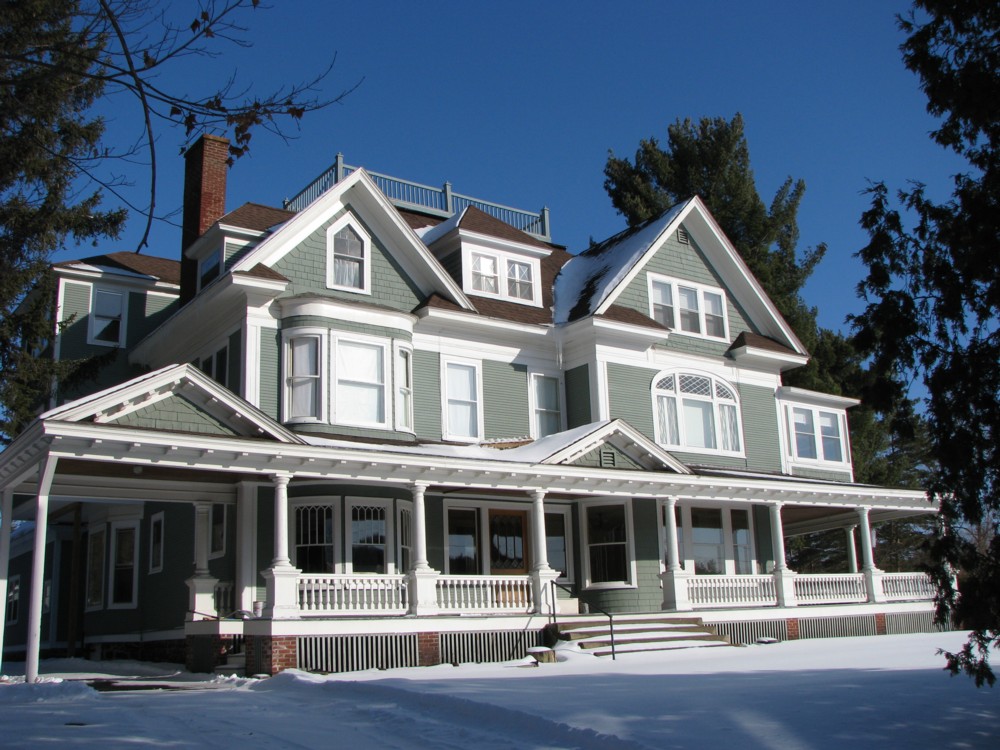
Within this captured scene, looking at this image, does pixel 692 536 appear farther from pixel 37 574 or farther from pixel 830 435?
pixel 37 574

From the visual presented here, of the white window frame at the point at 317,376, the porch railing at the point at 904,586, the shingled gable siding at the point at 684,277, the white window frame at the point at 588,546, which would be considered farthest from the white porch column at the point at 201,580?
the porch railing at the point at 904,586

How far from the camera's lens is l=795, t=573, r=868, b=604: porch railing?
75.5ft

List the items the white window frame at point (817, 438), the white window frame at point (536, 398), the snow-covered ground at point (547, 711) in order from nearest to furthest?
the snow-covered ground at point (547, 711)
the white window frame at point (536, 398)
the white window frame at point (817, 438)

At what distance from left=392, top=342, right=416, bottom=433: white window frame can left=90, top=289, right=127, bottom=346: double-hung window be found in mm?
8283

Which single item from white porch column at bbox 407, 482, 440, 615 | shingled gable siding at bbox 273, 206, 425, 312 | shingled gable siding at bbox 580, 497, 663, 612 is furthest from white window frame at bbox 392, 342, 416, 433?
shingled gable siding at bbox 580, 497, 663, 612

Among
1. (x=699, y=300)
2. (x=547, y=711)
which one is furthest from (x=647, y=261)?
(x=547, y=711)

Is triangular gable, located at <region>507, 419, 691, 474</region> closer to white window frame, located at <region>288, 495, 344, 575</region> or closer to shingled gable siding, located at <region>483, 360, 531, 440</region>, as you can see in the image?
shingled gable siding, located at <region>483, 360, 531, 440</region>

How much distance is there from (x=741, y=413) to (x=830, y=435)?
4.04 metres

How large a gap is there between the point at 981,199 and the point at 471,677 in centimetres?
884

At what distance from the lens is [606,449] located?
20.8 metres

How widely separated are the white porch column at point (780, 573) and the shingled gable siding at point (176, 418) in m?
12.3

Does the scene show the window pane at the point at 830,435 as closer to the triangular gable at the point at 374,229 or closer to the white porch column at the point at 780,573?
the white porch column at the point at 780,573

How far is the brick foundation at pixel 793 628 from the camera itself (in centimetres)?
2195

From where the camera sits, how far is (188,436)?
16.0 metres
